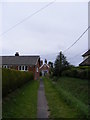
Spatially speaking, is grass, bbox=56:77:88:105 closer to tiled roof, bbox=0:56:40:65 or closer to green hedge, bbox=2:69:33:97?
green hedge, bbox=2:69:33:97

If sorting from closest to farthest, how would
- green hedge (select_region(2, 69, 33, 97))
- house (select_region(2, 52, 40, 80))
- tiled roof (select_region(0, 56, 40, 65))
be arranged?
1. green hedge (select_region(2, 69, 33, 97))
2. house (select_region(2, 52, 40, 80))
3. tiled roof (select_region(0, 56, 40, 65))

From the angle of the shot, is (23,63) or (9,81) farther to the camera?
(23,63)

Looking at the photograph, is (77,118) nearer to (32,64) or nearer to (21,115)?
(21,115)

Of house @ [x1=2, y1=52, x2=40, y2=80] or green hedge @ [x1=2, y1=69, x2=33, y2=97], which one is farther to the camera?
house @ [x1=2, y1=52, x2=40, y2=80]

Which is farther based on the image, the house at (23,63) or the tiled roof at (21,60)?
the tiled roof at (21,60)

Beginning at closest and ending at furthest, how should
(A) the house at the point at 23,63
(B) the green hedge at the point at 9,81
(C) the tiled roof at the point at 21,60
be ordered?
(B) the green hedge at the point at 9,81 < (A) the house at the point at 23,63 < (C) the tiled roof at the point at 21,60

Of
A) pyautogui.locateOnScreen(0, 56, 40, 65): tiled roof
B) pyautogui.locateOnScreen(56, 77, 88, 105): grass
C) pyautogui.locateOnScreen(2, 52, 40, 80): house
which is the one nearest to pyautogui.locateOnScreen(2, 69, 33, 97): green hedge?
pyautogui.locateOnScreen(56, 77, 88, 105): grass

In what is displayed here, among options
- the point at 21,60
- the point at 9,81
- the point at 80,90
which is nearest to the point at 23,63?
the point at 21,60

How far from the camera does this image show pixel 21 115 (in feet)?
28.2

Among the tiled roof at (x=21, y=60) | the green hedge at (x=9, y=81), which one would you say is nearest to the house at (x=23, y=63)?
the tiled roof at (x=21, y=60)

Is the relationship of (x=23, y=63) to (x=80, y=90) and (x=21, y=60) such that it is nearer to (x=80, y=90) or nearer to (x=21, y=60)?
A: (x=21, y=60)

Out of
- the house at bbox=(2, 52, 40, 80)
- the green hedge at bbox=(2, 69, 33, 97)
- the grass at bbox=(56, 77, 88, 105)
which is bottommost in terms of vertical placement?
the grass at bbox=(56, 77, 88, 105)

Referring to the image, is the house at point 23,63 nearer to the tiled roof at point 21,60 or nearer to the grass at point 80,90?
the tiled roof at point 21,60

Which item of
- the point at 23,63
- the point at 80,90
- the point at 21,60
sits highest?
the point at 21,60
